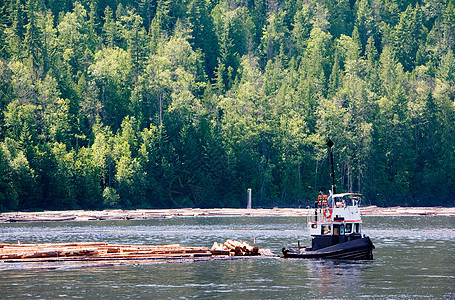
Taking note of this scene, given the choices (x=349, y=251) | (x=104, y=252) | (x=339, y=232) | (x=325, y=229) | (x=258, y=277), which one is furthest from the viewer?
(x=325, y=229)

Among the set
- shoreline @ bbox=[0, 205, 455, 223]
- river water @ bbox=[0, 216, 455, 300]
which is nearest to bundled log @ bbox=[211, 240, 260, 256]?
river water @ bbox=[0, 216, 455, 300]

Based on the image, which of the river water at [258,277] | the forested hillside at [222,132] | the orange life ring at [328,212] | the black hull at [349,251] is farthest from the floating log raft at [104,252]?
the forested hillside at [222,132]

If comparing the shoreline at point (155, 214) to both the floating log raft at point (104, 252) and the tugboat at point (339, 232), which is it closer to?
the floating log raft at point (104, 252)

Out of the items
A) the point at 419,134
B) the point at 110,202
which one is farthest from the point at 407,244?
the point at 419,134

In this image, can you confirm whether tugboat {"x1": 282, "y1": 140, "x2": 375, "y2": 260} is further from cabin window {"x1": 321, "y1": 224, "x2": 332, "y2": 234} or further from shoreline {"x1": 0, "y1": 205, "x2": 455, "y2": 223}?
shoreline {"x1": 0, "y1": 205, "x2": 455, "y2": 223}

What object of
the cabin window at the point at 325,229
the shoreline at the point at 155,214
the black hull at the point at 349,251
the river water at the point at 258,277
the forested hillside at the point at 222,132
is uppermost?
the forested hillside at the point at 222,132

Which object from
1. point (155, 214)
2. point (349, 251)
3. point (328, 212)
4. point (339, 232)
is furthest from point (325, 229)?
point (155, 214)

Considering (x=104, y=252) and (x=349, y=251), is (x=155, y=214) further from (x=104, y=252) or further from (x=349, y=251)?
(x=349, y=251)

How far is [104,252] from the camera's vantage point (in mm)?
67625

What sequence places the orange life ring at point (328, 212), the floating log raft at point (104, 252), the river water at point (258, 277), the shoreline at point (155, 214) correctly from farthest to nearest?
the shoreline at point (155, 214) → the orange life ring at point (328, 212) → the floating log raft at point (104, 252) → the river water at point (258, 277)

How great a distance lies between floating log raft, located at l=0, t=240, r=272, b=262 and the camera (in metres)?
65.5

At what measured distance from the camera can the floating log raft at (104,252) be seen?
65.5 meters

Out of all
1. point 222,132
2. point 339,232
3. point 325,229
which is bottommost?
point 339,232

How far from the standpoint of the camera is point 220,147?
583 feet
